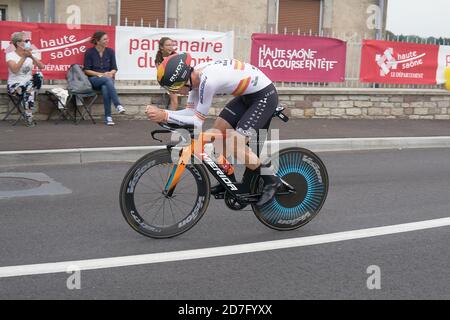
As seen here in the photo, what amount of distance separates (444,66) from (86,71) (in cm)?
888

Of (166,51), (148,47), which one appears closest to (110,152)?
(166,51)

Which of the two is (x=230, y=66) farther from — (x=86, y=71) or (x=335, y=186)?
(x=86, y=71)

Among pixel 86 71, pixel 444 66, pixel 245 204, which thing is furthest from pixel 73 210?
pixel 444 66

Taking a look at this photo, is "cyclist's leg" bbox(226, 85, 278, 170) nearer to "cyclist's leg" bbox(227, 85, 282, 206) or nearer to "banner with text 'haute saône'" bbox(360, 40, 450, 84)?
"cyclist's leg" bbox(227, 85, 282, 206)

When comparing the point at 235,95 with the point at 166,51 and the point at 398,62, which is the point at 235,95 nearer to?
the point at 166,51

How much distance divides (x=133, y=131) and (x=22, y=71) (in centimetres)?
216

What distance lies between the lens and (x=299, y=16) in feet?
68.1

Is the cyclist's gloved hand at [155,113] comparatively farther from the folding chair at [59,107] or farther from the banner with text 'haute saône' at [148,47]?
the banner with text 'haute saône' at [148,47]

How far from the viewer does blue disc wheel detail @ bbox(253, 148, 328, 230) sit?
6.28 metres

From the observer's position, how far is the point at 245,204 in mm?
6152

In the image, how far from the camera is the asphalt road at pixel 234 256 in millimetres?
4742

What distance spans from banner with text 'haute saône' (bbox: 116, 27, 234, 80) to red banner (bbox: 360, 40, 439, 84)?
3625mm

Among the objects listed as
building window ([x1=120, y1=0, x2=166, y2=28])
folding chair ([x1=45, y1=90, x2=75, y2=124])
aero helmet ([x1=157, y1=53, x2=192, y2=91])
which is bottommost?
folding chair ([x1=45, y1=90, x2=75, y2=124])

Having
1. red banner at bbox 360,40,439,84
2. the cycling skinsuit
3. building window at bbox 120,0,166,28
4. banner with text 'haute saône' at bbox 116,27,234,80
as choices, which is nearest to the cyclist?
the cycling skinsuit
